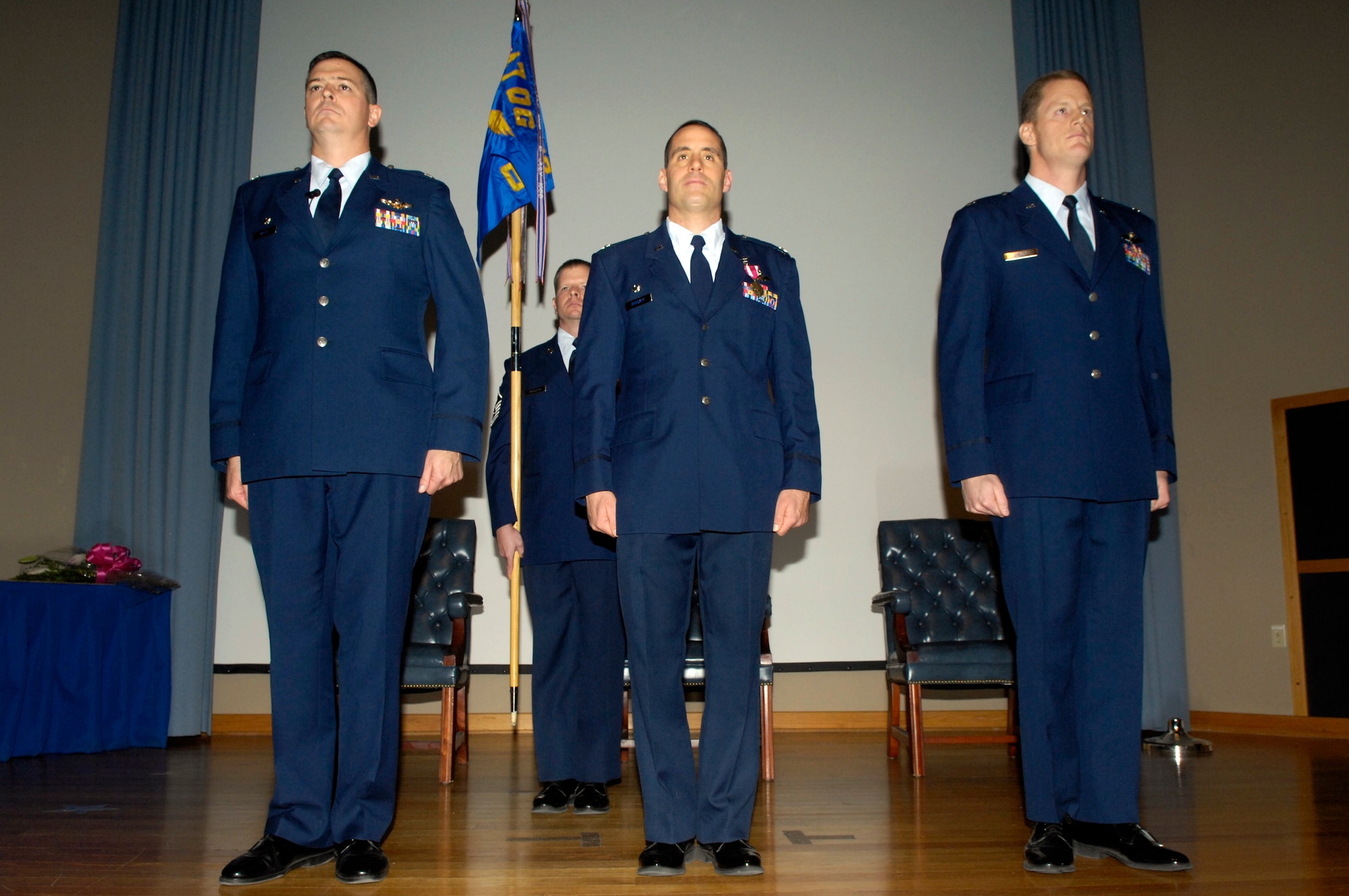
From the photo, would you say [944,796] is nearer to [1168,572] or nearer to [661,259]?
[661,259]

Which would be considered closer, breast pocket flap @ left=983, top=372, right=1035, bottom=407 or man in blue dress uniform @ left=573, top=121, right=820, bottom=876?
man in blue dress uniform @ left=573, top=121, right=820, bottom=876

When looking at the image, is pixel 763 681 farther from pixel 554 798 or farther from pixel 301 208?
pixel 301 208

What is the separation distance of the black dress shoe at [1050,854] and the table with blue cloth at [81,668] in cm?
372

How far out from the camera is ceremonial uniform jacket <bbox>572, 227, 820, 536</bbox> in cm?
219

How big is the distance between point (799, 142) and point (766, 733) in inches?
122

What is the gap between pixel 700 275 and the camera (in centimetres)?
233

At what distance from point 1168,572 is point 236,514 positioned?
182 inches

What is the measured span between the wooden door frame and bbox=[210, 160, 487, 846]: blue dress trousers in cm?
434

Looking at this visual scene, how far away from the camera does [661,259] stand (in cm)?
234

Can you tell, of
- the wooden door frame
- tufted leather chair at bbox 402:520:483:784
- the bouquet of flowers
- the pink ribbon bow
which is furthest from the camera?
the wooden door frame

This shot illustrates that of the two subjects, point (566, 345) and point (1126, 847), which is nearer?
point (1126, 847)

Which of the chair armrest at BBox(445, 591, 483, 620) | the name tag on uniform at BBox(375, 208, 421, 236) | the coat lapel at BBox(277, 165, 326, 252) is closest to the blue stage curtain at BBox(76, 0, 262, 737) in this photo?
the chair armrest at BBox(445, 591, 483, 620)

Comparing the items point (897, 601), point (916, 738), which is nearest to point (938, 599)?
point (897, 601)

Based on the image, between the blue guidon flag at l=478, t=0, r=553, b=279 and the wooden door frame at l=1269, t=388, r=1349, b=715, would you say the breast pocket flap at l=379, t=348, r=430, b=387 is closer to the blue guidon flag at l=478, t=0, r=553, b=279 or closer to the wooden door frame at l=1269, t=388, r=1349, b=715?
the blue guidon flag at l=478, t=0, r=553, b=279
